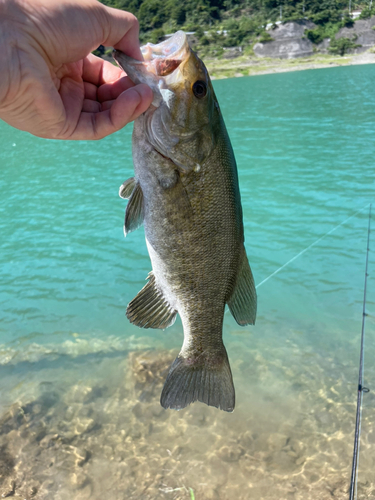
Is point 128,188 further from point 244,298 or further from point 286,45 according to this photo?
point 286,45

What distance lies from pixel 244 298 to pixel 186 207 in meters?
0.68

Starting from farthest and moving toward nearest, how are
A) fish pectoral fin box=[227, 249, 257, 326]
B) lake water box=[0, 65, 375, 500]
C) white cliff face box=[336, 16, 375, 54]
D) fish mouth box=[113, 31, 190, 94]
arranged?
white cliff face box=[336, 16, 375, 54] → lake water box=[0, 65, 375, 500] → fish pectoral fin box=[227, 249, 257, 326] → fish mouth box=[113, 31, 190, 94]

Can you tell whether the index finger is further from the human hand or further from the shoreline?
the shoreline

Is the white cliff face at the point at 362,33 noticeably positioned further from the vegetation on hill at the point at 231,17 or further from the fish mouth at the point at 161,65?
the fish mouth at the point at 161,65

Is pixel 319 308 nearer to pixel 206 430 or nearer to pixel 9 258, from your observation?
pixel 206 430

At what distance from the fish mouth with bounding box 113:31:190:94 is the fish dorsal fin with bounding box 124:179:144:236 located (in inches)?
19.7

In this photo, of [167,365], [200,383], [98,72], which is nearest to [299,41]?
[167,365]

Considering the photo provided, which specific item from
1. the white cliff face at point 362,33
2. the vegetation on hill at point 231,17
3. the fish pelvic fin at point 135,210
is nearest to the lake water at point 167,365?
the fish pelvic fin at point 135,210

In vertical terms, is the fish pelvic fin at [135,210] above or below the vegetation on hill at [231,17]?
above

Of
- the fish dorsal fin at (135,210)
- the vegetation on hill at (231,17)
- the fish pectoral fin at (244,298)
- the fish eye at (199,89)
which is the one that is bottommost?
the vegetation on hill at (231,17)

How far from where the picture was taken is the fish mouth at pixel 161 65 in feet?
6.95

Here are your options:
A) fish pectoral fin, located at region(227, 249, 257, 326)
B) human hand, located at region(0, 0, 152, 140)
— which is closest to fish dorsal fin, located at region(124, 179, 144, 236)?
human hand, located at region(0, 0, 152, 140)

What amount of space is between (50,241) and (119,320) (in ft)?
14.5

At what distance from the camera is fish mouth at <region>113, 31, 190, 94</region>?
83.4 inches
